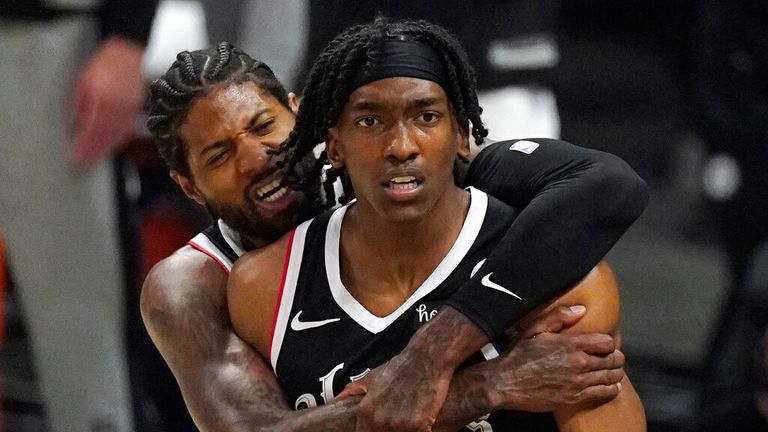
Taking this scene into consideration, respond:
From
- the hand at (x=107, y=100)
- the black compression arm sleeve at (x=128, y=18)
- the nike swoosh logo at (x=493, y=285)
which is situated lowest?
the hand at (x=107, y=100)

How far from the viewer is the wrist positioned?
1362mm

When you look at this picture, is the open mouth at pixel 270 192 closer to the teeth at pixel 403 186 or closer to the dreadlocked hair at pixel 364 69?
the dreadlocked hair at pixel 364 69

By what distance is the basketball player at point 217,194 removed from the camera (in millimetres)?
1562

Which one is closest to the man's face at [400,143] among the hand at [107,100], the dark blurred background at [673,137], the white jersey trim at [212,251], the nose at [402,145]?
the nose at [402,145]

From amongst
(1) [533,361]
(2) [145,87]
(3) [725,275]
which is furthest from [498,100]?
(1) [533,361]

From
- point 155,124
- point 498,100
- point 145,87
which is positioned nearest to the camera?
point 155,124

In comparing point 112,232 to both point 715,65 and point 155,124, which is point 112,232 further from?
point 715,65

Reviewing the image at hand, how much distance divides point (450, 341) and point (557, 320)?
5.9 inches

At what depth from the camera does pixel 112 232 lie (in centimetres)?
274

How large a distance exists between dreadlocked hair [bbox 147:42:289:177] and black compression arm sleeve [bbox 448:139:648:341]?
491mm

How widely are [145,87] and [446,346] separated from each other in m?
1.55

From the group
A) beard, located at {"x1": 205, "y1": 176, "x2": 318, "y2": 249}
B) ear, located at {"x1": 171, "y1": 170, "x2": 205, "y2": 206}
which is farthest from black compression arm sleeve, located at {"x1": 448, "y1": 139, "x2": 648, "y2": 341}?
ear, located at {"x1": 171, "y1": 170, "x2": 205, "y2": 206}

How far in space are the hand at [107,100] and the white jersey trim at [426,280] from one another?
4.45 ft

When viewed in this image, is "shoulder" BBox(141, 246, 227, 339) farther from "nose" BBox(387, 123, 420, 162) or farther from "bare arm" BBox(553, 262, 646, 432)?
"bare arm" BBox(553, 262, 646, 432)
